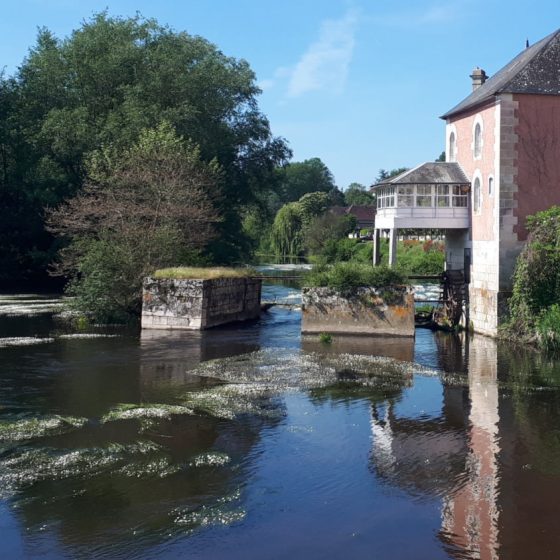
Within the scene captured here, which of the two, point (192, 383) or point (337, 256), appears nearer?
point (192, 383)

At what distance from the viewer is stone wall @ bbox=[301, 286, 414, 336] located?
22.9 metres

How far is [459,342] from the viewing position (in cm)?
2223

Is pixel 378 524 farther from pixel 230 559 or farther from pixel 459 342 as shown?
pixel 459 342

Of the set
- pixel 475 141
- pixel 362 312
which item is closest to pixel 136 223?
pixel 362 312

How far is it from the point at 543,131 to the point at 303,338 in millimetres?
9319

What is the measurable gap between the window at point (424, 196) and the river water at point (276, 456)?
7729 mm

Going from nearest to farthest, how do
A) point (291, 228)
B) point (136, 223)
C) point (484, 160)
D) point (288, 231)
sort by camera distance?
point (484, 160) → point (136, 223) → point (288, 231) → point (291, 228)

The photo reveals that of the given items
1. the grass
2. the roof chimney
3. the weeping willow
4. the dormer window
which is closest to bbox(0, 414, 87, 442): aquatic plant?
the grass

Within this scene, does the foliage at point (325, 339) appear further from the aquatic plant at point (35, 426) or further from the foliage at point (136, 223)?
the aquatic plant at point (35, 426)

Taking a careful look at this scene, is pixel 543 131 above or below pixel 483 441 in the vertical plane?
above

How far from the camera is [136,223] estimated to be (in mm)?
26594

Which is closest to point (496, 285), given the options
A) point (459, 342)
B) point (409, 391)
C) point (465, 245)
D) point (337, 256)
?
point (459, 342)

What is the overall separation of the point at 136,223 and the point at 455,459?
18.2 m

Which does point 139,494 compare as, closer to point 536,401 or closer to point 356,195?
point 536,401
